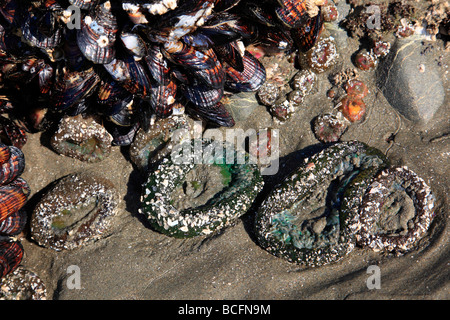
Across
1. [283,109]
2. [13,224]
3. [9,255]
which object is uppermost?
[283,109]

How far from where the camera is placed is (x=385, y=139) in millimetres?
4781

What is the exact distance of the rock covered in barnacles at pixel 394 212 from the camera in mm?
4070

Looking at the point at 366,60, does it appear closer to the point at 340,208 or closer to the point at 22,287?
the point at 340,208

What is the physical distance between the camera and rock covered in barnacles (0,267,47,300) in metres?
4.34

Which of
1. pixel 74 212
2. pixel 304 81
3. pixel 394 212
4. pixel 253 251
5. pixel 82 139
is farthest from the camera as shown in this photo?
pixel 304 81

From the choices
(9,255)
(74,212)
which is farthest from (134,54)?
(9,255)

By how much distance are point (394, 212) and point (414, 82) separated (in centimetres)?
165

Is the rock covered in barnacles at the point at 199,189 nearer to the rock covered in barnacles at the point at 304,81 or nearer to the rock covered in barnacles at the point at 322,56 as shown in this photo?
the rock covered in barnacles at the point at 304,81

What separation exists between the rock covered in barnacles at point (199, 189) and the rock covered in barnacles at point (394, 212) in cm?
122

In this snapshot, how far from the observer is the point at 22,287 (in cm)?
439

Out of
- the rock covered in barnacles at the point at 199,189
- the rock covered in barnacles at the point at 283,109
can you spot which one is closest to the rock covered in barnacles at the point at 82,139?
the rock covered in barnacles at the point at 199,189

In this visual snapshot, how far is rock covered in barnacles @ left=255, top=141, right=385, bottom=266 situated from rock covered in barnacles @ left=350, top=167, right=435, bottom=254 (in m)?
0.17
